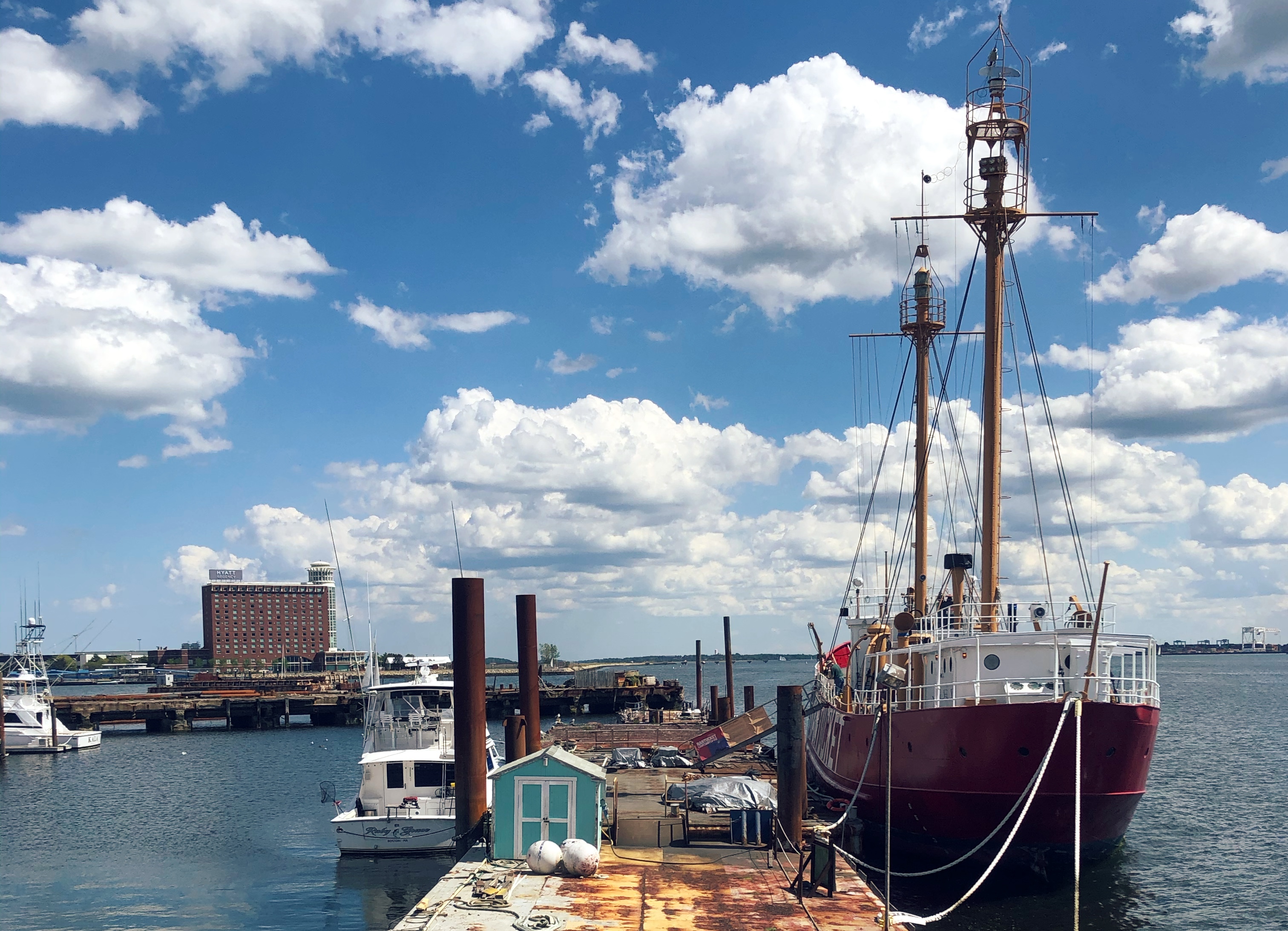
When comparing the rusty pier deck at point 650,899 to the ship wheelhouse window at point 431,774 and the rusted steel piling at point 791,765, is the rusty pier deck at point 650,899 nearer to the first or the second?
the rusted steel piling at point 791,765

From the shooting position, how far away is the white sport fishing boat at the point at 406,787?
30766mm

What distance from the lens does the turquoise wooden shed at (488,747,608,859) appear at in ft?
72.4

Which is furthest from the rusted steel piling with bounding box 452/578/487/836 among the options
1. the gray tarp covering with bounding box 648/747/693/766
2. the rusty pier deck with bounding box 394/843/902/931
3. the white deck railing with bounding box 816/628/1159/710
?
the gray tarp covering with bounding box 648/747/693/766

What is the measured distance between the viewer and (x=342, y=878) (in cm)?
3067

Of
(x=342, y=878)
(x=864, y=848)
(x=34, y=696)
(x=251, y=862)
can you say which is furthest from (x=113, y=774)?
(x=864, y=848)

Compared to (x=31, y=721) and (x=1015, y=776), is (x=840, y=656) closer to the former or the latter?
(x=1015, y=776)

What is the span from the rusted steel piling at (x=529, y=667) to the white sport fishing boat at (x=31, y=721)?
47.3 metres

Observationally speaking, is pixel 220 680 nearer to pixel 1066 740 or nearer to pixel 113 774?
pixel 113 774

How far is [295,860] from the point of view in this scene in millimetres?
33688

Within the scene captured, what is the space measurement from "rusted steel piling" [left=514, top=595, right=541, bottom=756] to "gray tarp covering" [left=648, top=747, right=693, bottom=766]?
18.7 ft

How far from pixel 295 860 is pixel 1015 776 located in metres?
22.4

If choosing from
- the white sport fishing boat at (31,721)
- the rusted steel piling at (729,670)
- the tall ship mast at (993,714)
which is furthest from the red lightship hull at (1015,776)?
the white sport fishing boat at (31,721)

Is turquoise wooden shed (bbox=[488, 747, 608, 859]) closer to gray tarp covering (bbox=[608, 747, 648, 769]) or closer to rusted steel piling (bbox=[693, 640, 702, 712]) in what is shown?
gray tarp covering (bbox=[608, 747, 648, 769])

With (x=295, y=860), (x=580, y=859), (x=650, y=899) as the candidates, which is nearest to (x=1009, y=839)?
(x=650, y=899)
